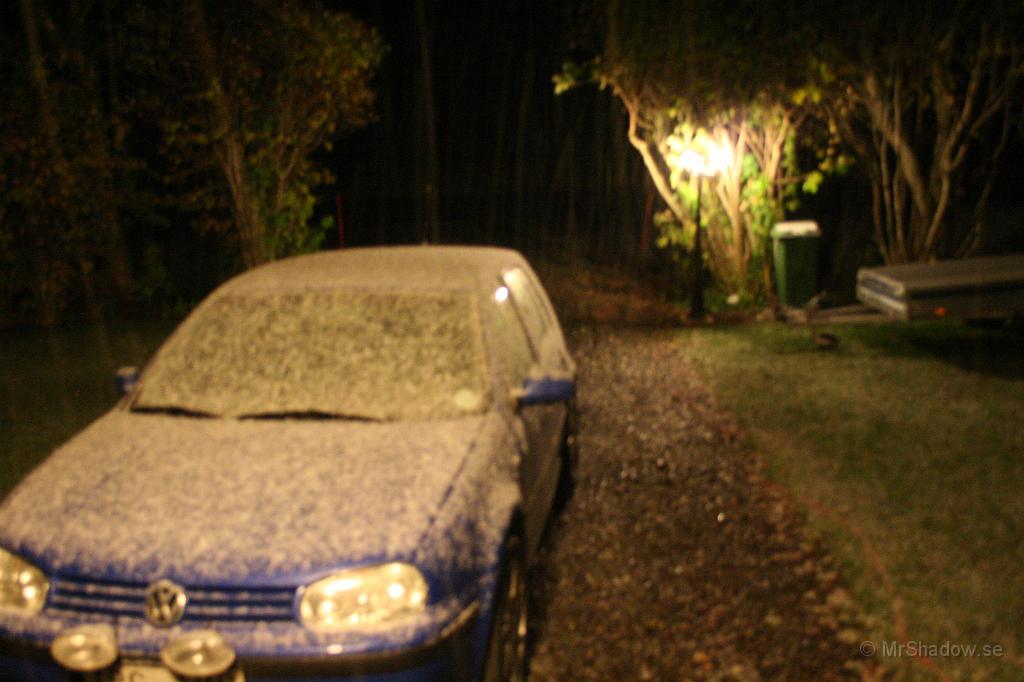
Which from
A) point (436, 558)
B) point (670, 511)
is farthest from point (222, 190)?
point (436, 558)

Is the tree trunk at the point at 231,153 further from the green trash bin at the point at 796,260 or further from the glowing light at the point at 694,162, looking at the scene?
the green trash bin at the point at 796,260

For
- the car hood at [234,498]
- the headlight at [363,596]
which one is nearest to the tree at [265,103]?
the car hood at [234,498]

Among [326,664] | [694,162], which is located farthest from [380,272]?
[694,162]

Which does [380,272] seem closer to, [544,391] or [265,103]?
[544,391]

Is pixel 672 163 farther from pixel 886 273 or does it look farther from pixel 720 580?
pixel 720 580

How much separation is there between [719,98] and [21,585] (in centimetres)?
1089

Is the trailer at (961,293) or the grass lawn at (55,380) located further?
the trailer at (961,293)

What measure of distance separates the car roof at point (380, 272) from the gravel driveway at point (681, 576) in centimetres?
162

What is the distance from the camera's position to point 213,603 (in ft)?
10.2

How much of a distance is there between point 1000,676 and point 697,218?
9444 millimetres

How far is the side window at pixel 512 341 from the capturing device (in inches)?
179

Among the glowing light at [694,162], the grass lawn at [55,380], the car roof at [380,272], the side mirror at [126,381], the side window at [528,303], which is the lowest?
the grass lawn at [55,380]

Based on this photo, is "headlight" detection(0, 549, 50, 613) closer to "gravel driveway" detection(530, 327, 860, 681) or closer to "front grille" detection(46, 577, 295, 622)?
"front grille" detection(46, 577, 295, 622)

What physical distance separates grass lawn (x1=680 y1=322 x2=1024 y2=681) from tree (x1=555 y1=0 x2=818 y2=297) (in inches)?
112
